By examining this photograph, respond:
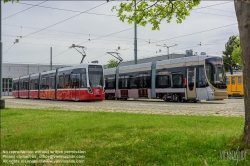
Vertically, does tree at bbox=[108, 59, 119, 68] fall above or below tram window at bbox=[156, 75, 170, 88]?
above

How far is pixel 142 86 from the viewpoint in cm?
2877

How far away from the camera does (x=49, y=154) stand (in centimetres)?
Result: 632

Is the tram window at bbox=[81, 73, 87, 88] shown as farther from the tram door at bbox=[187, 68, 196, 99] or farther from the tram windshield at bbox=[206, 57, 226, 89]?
the tram windshield at bbox=[206, 57, 226, 89]

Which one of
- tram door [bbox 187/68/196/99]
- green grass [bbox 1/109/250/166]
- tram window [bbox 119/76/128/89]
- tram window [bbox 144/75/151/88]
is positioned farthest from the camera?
tram window [bbox 119/76/128/89]

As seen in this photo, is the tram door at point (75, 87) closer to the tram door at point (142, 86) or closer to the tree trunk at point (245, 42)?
the tram door at point (142, 86)

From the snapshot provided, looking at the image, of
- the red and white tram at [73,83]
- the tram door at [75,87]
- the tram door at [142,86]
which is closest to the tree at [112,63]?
the red and white tram at [73,83]

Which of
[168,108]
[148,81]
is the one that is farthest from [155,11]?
[148,81]


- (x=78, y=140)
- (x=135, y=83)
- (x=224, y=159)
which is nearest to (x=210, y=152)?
(x=224, y=159)

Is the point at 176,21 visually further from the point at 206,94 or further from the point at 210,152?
the point at 206,94

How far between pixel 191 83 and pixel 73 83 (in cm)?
1054

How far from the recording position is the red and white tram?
2647cm

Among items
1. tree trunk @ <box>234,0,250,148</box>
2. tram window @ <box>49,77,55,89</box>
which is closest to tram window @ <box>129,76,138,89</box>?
tram window @ <box>49,77,55,89</box>

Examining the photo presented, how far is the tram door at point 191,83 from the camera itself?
23109 millimetres

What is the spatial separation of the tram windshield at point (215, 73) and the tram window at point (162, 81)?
4027 mm
